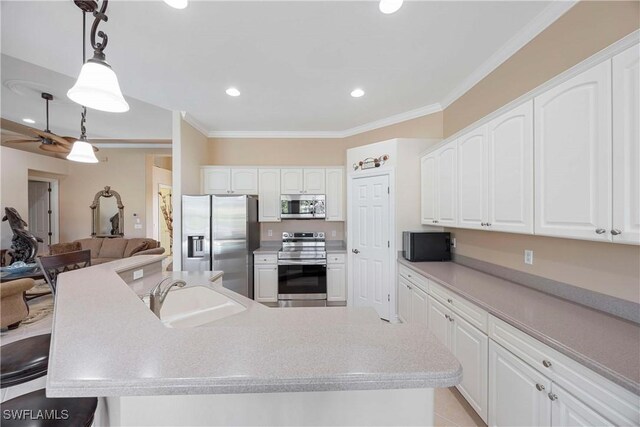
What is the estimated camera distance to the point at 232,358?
0.69 metres

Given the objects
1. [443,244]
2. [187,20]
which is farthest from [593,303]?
[187,20]

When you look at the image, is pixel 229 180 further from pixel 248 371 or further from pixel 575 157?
pixel 575 157

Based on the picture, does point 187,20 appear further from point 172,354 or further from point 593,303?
point 593,303

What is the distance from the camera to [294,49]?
2211mm

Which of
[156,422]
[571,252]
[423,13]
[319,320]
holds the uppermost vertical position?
[423,13]

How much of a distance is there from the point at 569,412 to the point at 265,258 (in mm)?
3379

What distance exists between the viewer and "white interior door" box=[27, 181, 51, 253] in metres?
6.11

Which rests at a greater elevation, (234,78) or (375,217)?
(234,78)

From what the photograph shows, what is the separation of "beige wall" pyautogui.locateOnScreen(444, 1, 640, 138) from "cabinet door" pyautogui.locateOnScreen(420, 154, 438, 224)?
24.0 inches

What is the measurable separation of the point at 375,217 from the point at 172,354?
294cm

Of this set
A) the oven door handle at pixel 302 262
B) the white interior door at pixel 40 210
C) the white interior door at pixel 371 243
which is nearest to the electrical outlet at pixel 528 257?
the white interior door at pixel 371 243

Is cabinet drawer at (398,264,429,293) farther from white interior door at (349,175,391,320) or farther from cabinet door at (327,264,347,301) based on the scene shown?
cabinet door at (327,264,347,301)

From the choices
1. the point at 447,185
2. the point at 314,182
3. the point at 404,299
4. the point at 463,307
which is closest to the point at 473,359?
the point at 463,307

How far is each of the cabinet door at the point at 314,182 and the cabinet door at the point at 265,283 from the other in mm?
1432
